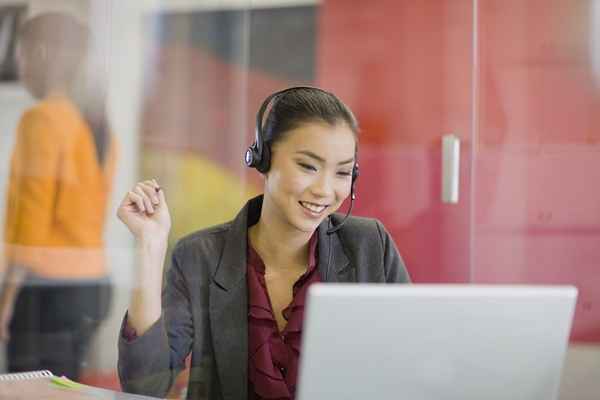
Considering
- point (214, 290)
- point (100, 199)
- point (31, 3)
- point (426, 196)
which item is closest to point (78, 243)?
point (100, 199)

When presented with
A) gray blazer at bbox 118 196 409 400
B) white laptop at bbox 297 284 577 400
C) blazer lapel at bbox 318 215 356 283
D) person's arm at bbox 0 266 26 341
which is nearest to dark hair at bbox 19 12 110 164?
person's arm at bbox 0 266 26 341

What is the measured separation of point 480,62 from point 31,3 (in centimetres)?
160

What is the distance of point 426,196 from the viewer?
2.60 meters

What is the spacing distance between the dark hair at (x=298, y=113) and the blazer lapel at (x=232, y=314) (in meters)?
0.18

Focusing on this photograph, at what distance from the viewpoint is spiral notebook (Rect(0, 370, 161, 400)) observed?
1.18 metres

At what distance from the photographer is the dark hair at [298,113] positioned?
1.55 m

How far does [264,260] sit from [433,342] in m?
0.74

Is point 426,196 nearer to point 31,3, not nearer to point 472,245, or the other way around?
point 472,245

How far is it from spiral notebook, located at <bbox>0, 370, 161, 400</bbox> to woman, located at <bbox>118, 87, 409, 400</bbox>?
16 centimetres

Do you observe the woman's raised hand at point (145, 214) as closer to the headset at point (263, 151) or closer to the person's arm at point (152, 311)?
the person's arm at point (152, 311)

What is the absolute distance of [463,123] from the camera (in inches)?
101

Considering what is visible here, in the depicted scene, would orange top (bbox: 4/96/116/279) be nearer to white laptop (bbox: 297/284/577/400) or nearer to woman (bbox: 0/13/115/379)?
woman (bbox: 0/13/115/379)

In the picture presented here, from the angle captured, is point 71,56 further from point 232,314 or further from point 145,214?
point 232,314

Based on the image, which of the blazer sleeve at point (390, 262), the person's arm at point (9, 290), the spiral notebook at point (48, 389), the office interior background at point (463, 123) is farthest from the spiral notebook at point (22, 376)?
the person's arm at point (9, 290)
